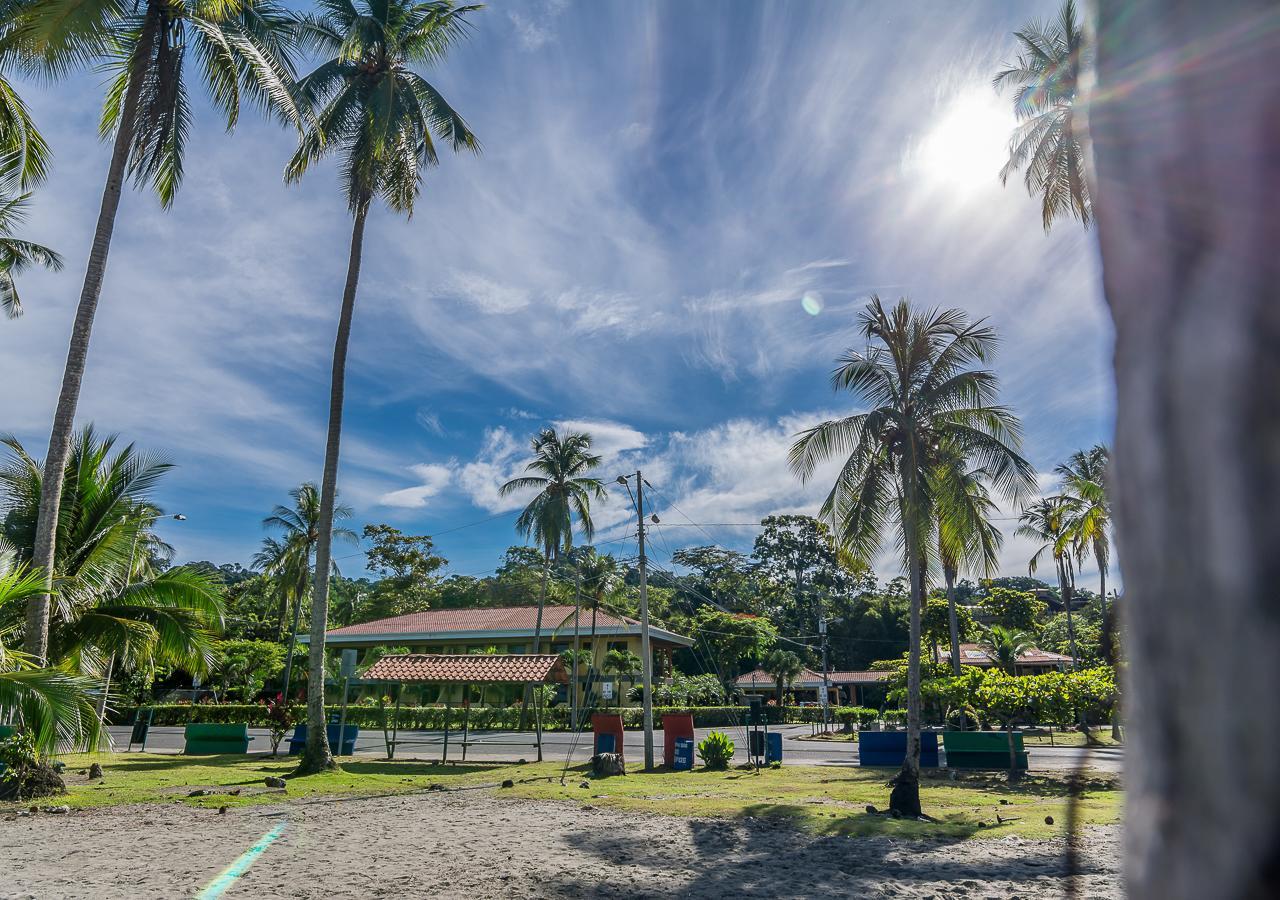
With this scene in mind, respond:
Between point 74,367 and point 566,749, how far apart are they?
65.6 feet

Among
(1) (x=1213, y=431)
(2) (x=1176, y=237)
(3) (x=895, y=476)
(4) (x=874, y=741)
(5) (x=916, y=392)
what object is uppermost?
(5) (x=916, y=392)

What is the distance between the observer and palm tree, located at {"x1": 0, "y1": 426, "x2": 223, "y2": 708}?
573 inches

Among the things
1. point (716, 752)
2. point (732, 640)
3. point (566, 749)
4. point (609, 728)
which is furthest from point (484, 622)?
point (716, 752)

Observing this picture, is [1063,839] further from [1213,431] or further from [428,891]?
[1213,431]

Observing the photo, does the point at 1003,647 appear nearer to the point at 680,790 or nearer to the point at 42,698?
the point at 680,790

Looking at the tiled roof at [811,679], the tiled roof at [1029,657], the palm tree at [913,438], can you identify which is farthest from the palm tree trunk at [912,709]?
the tiled roof at [811,679]

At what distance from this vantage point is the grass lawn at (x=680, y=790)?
12867mm

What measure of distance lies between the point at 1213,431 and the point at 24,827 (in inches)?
574

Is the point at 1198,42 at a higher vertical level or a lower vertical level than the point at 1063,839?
higher

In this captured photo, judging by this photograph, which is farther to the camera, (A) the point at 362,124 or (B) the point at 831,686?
(B) the point at 831,686

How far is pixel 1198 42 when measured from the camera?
448 millimetres

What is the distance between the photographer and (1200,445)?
344 millimetres

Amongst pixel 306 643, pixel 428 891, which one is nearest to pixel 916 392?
pixel 428 891

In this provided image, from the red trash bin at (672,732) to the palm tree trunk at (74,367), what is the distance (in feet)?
45.4
